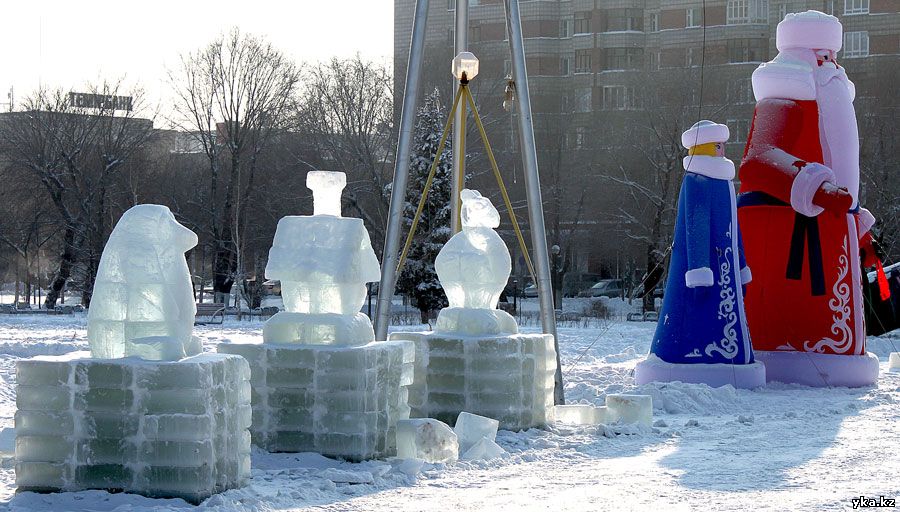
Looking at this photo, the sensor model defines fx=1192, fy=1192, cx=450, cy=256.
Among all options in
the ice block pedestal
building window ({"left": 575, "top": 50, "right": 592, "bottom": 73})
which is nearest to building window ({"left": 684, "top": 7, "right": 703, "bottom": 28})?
building window ({"left": 575, "top": 50, "right": 592, "bottom": 73})

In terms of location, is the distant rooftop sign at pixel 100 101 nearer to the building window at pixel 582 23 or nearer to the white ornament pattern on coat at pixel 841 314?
the building window at pixel 582 23

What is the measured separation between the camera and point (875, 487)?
647 centimetres

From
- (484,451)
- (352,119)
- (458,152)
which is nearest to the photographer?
(484,451)

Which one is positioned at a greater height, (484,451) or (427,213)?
(427,213)

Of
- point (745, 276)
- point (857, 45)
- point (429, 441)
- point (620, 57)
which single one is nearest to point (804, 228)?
point (745, 276)

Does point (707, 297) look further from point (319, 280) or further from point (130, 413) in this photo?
point (130, 413)

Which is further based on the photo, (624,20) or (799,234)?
(624,20)

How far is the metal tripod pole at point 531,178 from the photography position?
9.85 metres

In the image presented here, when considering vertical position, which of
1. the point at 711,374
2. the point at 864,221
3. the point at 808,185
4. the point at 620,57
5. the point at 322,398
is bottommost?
the point at 711,374

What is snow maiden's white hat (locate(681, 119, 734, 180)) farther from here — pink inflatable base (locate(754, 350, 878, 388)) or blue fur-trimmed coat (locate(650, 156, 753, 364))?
pink inflatable base (locate(754, 350, 878, 388))

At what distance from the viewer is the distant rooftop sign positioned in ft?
124

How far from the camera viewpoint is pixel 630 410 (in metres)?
9.13

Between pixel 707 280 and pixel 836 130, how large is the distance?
2220mm

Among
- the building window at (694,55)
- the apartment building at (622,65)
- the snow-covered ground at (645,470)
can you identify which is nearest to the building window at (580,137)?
the apartment building at (622,65)
